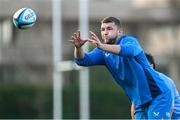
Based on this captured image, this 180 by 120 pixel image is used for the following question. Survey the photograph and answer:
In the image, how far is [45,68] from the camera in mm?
35125

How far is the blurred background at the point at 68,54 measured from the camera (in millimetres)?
27562

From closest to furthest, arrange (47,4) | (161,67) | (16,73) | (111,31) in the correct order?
(111,31)
(16,73)
(47,4)
(161,67)

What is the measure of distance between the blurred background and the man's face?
16.0 m

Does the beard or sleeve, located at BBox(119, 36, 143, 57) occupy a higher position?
the beard

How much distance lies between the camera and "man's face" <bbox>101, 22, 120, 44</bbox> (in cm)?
1063

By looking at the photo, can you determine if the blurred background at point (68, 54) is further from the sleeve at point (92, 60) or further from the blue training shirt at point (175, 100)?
the sleeve at point (92, 60)

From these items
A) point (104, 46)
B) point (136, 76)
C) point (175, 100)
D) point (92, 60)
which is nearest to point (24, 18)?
point (92, 60)

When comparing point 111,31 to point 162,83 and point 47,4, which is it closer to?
point 162,83

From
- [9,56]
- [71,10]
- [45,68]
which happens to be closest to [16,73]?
[9,56]

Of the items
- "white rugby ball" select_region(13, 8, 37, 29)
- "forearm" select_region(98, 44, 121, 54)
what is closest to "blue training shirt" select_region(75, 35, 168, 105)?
"forearm" select_region(98, 44, 121, 54)

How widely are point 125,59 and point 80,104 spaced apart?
1538 centimetres

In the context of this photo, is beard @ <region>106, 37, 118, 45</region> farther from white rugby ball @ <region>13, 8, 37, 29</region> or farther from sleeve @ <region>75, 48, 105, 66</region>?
white rugby ball @ <region>13, 8, 37, 29</region>

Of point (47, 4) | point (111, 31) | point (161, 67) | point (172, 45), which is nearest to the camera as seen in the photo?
point (111, 31)

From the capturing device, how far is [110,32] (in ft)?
35.0
